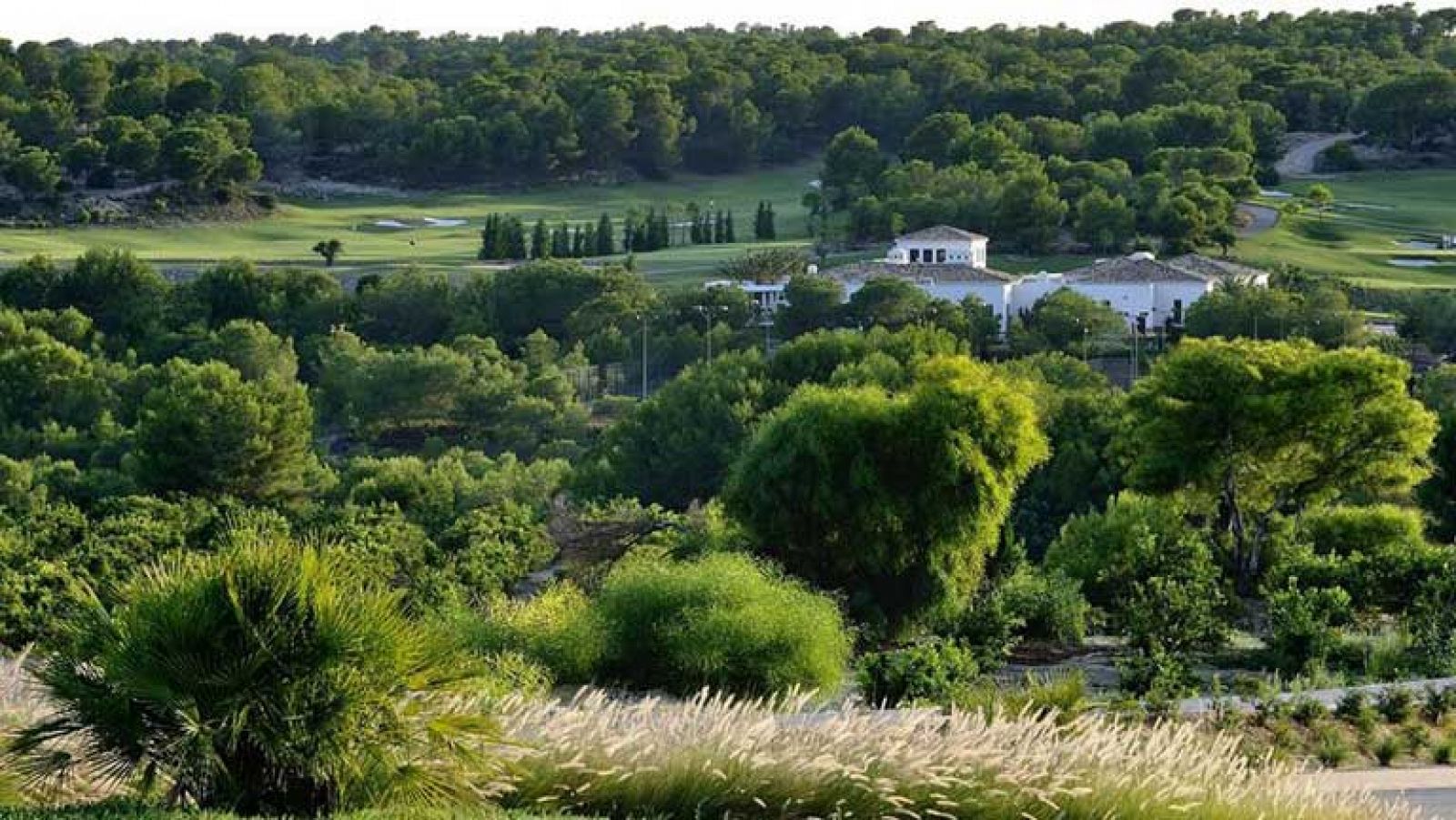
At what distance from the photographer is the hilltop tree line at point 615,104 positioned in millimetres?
104375

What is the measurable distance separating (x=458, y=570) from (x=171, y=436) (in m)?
13.9

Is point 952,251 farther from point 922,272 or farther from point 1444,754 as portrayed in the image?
point 1444,754

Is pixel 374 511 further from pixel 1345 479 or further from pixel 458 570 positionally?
pixel 1345 479

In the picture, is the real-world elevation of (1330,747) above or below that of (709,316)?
above

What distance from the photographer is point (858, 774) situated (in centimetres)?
925

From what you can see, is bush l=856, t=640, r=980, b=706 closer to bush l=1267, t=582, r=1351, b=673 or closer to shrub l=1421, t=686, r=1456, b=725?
shrub l=1421, t=686, r=1456, b=725

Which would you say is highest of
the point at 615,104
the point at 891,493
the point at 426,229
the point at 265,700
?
the point at 265,700

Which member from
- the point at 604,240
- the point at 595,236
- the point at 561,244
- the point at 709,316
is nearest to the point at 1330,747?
the point at 709,316

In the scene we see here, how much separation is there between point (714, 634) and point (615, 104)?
101 metres

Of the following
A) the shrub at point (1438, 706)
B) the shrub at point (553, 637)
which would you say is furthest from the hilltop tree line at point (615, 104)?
the shrub at point (1438, 706)

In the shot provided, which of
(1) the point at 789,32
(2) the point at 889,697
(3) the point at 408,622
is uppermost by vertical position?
(3) the point at 408,622

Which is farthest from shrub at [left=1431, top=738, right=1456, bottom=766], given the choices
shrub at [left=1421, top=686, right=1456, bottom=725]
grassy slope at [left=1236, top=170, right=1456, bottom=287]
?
grassy slope at [left=1236, top=170, right=1456, bottom=287]

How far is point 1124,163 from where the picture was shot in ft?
298

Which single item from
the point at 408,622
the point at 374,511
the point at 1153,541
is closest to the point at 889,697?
the point at 408,622
